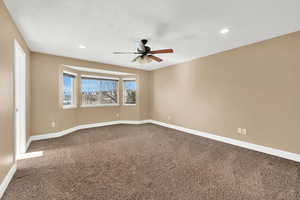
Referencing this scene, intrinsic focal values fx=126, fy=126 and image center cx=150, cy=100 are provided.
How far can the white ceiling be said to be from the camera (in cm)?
172

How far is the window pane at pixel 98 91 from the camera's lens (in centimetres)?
496

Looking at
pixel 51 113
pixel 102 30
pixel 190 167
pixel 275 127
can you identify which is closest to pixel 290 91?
pixel 275 127

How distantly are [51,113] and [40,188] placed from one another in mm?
2527

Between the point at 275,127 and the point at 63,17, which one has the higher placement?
the point at 63,17

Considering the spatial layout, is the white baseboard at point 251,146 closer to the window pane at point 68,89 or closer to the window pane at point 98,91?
the window pane at point 98,91

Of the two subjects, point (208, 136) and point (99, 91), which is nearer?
point (208, 136)

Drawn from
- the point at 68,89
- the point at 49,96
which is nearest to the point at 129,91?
the point at 68,89

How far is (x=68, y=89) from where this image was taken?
441cm

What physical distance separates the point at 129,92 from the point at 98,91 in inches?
51.7

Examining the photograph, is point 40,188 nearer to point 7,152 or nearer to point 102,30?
point 7,152

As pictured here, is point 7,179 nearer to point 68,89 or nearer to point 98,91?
point 68,89

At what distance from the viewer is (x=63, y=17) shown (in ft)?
6.54

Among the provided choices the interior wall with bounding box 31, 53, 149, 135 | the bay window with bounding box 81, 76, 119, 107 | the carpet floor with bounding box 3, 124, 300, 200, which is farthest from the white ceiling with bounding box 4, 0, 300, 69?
the carpet floor with bounding box 3, 124, 300, 200

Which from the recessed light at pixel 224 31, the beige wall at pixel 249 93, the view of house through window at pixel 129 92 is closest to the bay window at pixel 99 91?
the view of house through window at pixel 129 92
